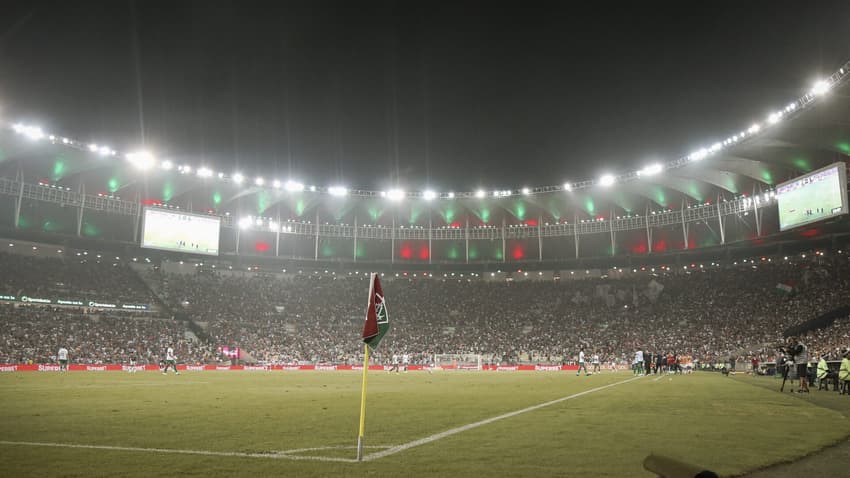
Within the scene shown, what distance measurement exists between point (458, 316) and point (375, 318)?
60.1 meters

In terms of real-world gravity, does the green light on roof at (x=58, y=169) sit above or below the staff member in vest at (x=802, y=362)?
above

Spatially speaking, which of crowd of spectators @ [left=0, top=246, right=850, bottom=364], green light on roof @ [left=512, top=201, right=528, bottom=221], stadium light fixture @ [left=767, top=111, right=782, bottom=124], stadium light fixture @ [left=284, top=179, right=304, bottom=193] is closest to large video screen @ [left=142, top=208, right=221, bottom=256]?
crowd of spectators @ [left=0, top=246, right=850, bottom=364]

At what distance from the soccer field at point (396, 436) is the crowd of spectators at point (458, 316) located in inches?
1329

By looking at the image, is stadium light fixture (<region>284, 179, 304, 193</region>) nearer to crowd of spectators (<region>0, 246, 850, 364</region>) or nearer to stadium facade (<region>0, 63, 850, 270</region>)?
stadium facade (<region>0, 63, 850, 270</region>)

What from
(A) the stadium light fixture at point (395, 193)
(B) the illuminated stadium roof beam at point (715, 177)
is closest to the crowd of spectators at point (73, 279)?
(A) the stadium light fixture at point (395, 193)

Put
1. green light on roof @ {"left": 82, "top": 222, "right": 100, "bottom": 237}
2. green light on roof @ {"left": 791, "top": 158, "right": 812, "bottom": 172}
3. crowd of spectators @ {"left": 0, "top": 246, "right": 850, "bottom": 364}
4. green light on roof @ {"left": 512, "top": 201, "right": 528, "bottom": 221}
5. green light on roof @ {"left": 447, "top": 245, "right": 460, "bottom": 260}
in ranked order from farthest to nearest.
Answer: green light on roof @ {"left": 447, "top": 245, "right": 460, "bottom": 260}
green light on roof @ {"left": 512, "top": 201, "right": 528, "bottom": 221}
green light on roof @ {"left": 82, "top": 222, "right": 100, "bottom": 237}
crowd of spectators @ {"left": 0, "top": 246, "right": 850, "bottom": 364}
green light on roof @ {"left": 791, "top": 158, "right": 812, "bottom": 172}

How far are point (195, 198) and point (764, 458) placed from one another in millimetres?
62301

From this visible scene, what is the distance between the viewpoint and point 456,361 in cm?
5534

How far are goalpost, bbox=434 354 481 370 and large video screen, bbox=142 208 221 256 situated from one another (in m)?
23.6

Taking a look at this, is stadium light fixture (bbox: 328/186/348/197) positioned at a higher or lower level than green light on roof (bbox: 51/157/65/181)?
higher

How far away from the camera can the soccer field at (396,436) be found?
20.6 ft

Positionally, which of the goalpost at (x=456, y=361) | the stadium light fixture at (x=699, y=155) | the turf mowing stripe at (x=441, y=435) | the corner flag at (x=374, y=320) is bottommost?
the goalpost at (x=456, y=361)

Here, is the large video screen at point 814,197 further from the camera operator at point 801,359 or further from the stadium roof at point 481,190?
the camera operator at point 801,359

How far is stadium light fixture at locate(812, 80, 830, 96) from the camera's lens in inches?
1421
